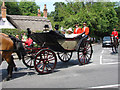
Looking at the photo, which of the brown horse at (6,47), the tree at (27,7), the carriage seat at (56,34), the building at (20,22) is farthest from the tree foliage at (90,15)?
the tree at (27,7)

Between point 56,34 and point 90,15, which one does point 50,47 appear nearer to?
point 56,34

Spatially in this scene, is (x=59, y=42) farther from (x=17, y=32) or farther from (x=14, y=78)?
(x=17, y=32)

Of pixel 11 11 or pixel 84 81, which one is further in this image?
pixel 11 11

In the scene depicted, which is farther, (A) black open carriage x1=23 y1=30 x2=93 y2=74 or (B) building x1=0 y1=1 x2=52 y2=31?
(B) building x1=0 y1=1 x2=52 y2=31

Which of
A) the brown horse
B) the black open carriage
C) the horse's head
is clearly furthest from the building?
the brown horse

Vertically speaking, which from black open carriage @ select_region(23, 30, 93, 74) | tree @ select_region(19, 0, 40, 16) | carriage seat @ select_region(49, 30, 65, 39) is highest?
tree @ select_region(19, 0, 40, 16)

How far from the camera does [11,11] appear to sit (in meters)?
42.2

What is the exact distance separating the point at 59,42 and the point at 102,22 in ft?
84.6

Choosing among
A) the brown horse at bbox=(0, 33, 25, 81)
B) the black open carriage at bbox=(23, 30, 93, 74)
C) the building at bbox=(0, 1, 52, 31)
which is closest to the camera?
the brown horse at bbox=(0, 33, 25, 81)

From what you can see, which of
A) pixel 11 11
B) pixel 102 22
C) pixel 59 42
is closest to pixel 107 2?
pixel 102 22

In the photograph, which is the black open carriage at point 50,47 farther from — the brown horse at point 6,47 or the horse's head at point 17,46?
the brown horse at point 6,47

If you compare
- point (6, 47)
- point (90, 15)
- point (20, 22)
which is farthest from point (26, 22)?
point (6, 47)

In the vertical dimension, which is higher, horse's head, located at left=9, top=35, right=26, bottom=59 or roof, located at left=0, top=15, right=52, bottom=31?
roof, located at left=0, top=15, right=52, bottom=31

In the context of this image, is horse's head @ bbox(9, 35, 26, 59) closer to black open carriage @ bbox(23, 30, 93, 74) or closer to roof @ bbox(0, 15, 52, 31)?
black open carriage @ bbox(23, 30, 93, 74)
